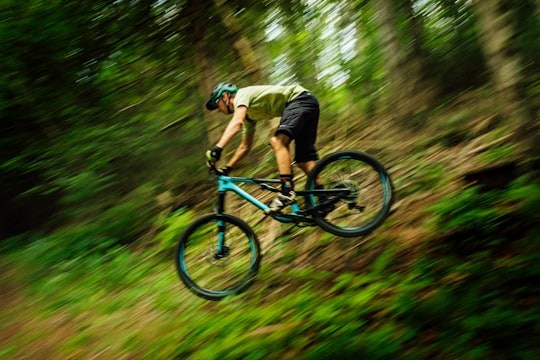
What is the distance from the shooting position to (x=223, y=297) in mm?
4301

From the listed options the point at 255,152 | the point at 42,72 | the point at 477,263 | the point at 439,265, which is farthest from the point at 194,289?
the point at 42,72

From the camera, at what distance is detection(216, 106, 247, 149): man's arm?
159 inches

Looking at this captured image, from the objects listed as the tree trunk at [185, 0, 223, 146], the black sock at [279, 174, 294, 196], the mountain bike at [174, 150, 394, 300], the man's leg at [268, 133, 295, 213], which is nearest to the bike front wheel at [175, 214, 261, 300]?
the mountain bike at [174, 150, 394, 300]

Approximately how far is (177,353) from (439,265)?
7.45ft

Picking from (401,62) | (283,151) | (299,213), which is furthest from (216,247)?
(401,62)

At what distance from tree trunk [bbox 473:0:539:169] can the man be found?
1637mm

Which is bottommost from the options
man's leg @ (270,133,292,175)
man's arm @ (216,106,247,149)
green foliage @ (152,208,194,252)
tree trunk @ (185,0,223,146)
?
green foliage @ (152,208,194,252)

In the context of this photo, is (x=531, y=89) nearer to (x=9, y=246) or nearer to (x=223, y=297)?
(x=223, y=297)

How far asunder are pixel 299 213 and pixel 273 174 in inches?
102

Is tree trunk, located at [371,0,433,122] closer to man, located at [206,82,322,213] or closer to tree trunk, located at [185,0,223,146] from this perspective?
man, located at [206,82,322,213]

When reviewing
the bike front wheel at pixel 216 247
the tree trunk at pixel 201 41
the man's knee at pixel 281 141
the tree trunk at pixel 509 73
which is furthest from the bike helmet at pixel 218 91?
the tree trunk at pixel 201 41

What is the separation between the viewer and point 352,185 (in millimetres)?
4285

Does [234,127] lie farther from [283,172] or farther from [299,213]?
[299,213]

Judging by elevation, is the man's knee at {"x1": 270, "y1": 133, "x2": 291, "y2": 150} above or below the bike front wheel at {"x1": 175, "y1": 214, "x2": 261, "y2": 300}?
above
